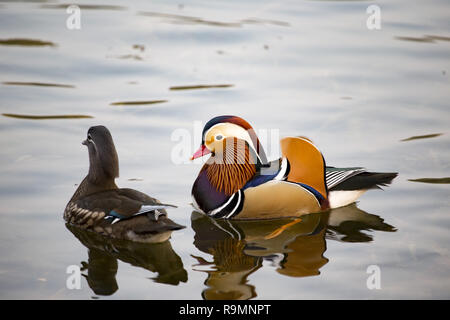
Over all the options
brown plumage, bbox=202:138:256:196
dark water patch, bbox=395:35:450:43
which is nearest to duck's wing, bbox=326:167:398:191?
brown plumage, bbox=202:138:256:196

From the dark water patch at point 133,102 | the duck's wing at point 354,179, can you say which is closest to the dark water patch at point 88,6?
the dark water patch at point 133,102

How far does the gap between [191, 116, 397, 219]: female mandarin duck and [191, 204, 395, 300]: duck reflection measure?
0.43ft

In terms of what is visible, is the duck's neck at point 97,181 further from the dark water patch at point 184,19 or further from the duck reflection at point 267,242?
Result: the dark water patch at point 184,19

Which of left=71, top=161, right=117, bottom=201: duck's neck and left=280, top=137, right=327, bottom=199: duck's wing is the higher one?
left=280, top=137, right=327, bottom=199: duck's wing

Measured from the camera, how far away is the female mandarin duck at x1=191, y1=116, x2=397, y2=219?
23.7 feet

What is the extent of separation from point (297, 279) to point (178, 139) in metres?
3.61

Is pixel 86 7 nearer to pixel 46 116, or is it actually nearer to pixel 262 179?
pixel 46 116

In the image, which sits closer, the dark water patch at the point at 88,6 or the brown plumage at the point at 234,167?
the brown plumage at the point at 234,167

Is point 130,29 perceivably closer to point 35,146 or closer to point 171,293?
point 35,146

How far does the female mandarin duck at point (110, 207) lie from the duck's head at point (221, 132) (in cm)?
86

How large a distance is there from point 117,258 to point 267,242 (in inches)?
51.5

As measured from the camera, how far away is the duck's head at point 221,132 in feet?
24.1

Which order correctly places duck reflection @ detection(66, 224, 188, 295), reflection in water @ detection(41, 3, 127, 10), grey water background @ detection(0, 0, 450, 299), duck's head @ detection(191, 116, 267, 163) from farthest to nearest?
1. reflection in water @ detection(41, 3, 127, 10)
2. duck's head @ detection(191, 116, 267, 163)
3. grey water background @ detection(0, 0, 450, 299)
4. duck reflection @ detection(66, 224, 188, 295)

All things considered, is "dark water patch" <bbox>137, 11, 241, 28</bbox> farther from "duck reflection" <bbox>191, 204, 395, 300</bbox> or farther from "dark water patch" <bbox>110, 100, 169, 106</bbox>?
"duck reflection" <bbox>191, 204, 395, 300</bbox>
